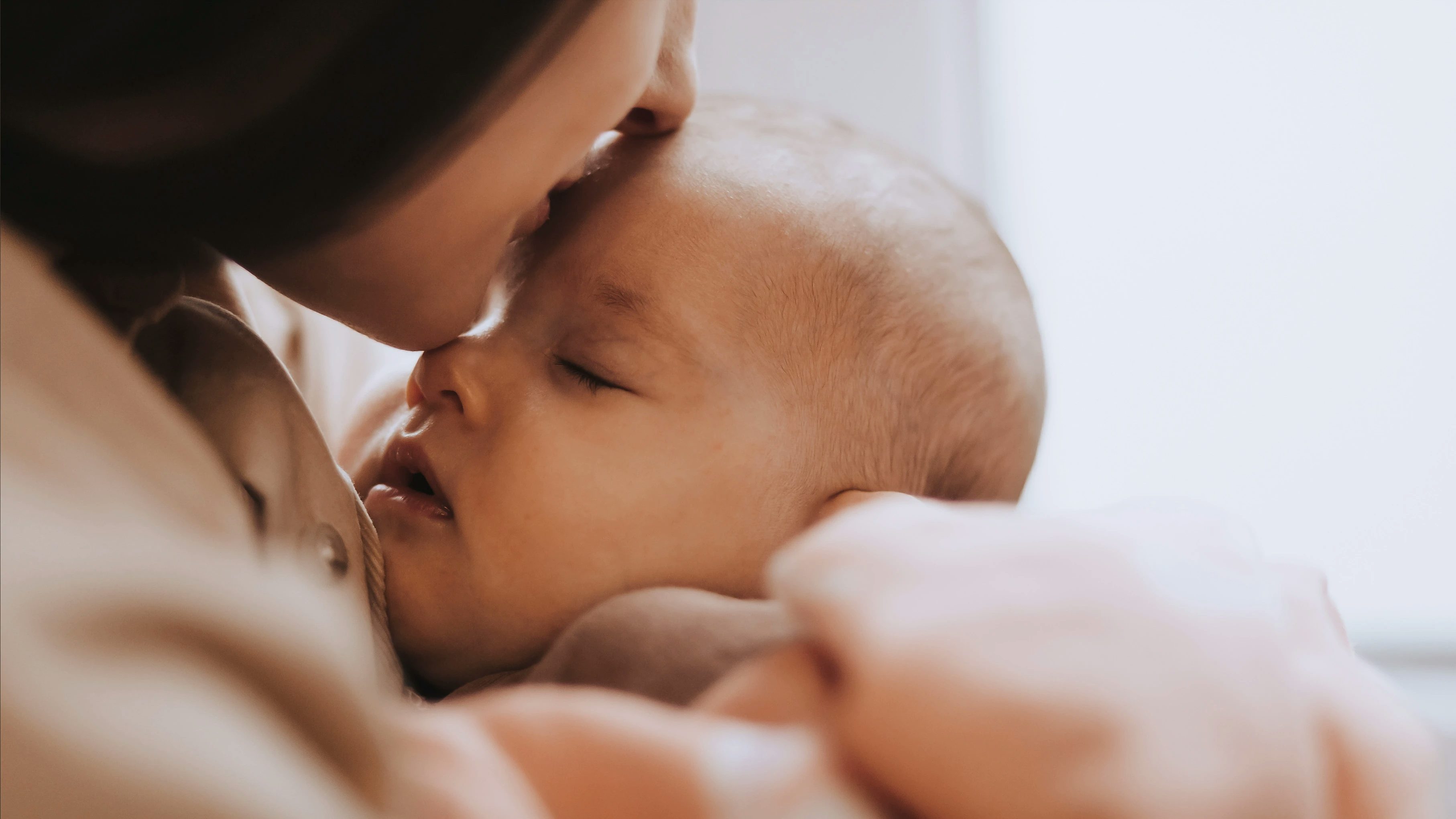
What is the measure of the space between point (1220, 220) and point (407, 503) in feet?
4.27

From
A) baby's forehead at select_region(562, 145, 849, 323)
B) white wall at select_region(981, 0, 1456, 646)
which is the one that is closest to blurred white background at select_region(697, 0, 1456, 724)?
white wall at select_region(981, 0, 1456, 646)

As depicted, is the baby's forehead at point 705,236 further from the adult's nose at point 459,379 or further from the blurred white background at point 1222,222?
the blurred white background at point 1222,222

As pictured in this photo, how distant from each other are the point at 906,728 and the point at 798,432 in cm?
39

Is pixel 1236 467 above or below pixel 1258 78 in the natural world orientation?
below

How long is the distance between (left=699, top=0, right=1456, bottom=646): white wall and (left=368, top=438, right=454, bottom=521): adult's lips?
1.16m

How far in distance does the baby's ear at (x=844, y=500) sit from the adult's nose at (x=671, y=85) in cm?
25

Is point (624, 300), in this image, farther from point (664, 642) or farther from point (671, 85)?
point (664, 642)

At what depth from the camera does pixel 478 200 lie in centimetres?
46

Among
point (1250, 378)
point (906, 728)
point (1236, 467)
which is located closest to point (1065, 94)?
point (1250, 378)

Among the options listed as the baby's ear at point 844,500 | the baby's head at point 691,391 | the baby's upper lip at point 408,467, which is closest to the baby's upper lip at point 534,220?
the baby's head at point 691,391

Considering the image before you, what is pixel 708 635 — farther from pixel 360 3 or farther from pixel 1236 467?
pixel 1236 467

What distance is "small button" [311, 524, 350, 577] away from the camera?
1.52ft

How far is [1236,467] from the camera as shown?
1455 millimetres

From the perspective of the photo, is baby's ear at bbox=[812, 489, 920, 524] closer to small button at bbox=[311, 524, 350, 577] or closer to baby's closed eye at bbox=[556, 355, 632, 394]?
baby's closed eye at bbox=[556, 355, 632, 394]
